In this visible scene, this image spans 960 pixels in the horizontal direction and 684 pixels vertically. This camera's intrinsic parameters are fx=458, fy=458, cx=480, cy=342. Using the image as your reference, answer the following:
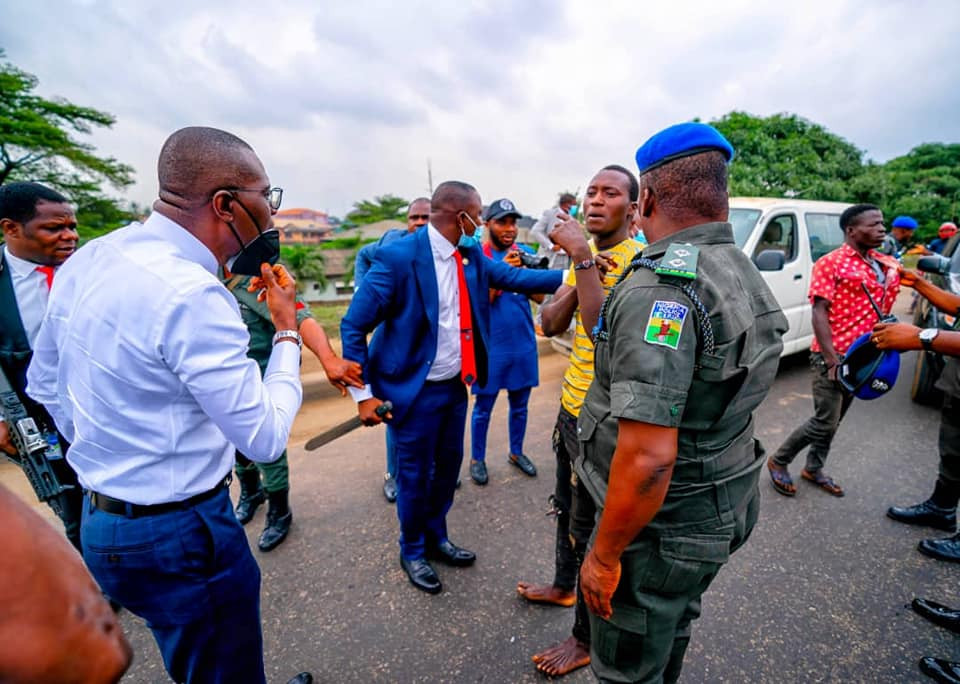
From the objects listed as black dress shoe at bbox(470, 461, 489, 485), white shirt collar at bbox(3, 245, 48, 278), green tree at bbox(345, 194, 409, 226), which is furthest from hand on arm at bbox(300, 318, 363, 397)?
green tree at bbox(345, 194, 409, 226)

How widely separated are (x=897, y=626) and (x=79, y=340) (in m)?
3.44

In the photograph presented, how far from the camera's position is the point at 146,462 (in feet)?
3.92

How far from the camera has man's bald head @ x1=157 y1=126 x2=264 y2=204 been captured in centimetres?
122

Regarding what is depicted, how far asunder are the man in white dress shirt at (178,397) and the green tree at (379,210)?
56537 millimetres

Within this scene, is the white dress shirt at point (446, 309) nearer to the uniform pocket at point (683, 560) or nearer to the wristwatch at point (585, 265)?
the wristwatch at point (585, 265)

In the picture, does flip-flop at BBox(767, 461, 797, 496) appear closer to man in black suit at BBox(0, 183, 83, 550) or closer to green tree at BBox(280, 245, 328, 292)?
man in black suit at BBox(0, 183, 83, 550)

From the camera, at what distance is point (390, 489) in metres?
3.28

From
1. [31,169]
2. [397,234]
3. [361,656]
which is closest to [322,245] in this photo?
[31,169]

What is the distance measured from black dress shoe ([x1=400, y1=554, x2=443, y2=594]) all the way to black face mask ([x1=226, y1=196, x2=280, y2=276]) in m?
1.79

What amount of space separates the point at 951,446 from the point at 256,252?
387 cm

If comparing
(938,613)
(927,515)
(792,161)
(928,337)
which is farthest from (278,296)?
(792,161)

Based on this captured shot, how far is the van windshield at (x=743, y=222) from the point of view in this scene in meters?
4.99

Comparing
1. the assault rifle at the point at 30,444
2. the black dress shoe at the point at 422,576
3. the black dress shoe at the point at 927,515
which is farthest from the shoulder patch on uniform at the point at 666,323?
the black dress shoe at the point at 927,515

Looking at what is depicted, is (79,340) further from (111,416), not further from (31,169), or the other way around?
(31,169)
